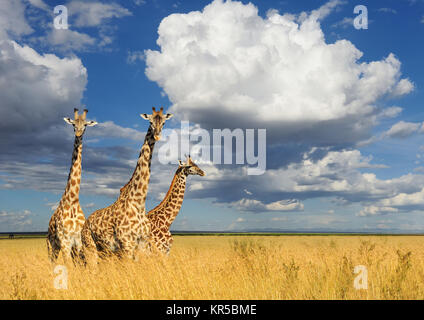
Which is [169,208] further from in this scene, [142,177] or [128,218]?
[128,218]

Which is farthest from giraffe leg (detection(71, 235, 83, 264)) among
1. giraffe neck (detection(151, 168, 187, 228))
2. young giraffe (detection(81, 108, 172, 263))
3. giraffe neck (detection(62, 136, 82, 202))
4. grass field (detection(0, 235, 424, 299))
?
giraffe neck (detection(151, 168, 187, 228))

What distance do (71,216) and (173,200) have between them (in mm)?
3197

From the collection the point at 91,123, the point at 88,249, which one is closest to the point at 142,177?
the point at 88,249

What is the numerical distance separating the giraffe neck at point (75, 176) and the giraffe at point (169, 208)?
95.4 inches

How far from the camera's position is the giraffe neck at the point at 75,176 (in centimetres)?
1199

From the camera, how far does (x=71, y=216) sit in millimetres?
11594

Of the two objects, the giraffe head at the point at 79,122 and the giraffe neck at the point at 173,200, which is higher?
the giraffe head at the point at 79,122

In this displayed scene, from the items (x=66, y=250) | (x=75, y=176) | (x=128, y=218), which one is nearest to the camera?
(x=128, y=218)

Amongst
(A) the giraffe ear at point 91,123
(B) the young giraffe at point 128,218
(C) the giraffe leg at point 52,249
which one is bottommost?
(C) the giraffe leg at point 52,249

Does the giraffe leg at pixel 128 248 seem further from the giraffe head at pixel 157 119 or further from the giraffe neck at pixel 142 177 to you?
the giraffe head at pixel 157 119

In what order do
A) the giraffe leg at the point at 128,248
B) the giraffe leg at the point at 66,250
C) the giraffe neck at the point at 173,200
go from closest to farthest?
the giraffe leg at the point at 128,248
the giraffe leg at the point at 66,250
the giraffe neck at the point at 173,200

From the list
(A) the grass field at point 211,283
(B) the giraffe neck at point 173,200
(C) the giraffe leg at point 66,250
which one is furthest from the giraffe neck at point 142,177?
(C) the giraffe leg at point 66,250

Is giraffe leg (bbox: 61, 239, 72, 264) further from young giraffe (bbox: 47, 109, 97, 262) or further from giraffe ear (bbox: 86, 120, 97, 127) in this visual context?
giraffe ear (bbox: 86, 120, 97, 127)
